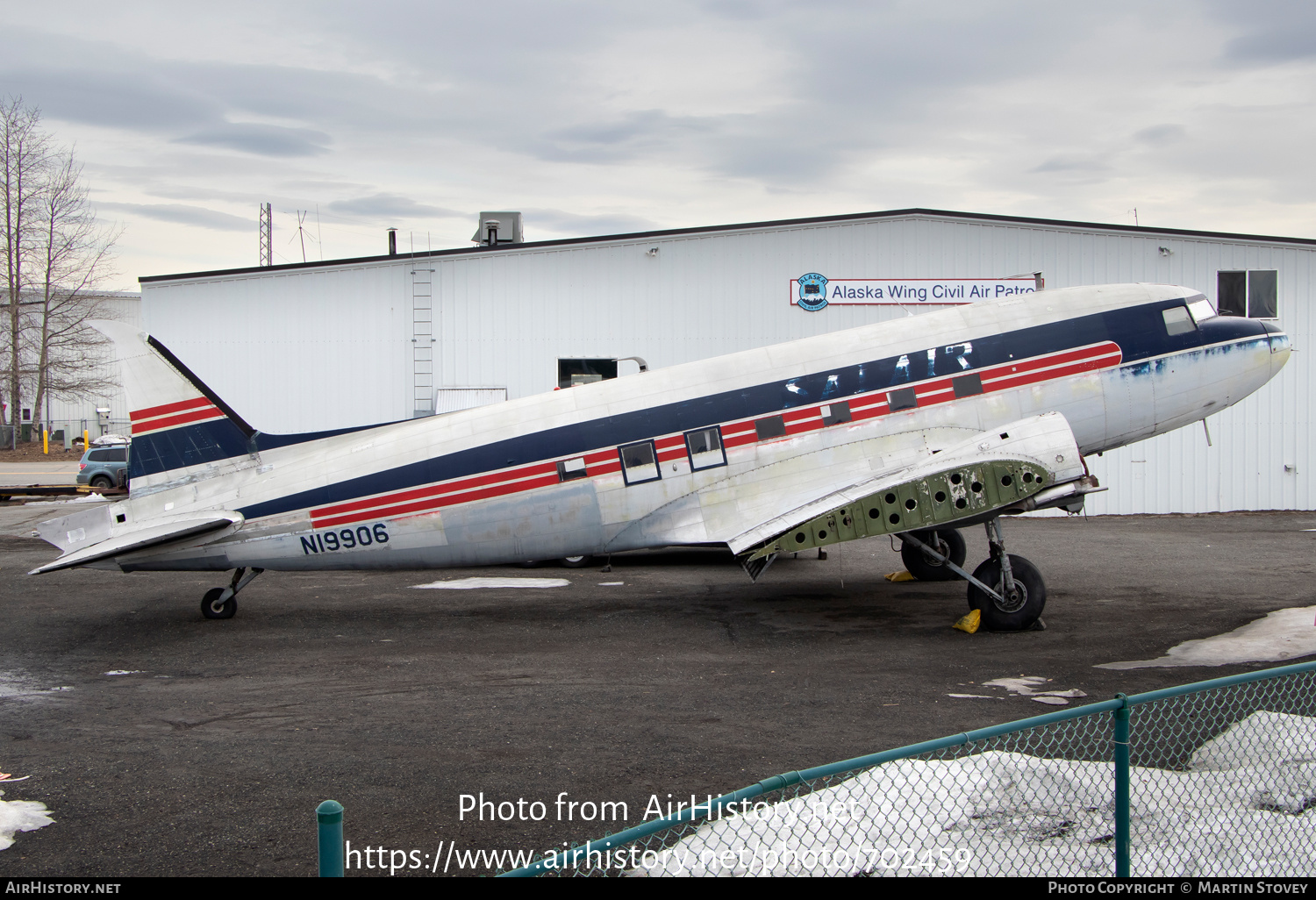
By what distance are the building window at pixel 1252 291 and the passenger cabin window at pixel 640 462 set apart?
2222 centimetres

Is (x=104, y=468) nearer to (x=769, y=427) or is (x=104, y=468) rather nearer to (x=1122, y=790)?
(x=769, y=427)

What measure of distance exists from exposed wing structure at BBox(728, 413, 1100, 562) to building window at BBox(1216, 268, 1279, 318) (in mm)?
19638

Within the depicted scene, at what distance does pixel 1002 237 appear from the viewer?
1104 inches

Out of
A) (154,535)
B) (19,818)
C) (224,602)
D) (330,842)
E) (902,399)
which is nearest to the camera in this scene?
(330,842)

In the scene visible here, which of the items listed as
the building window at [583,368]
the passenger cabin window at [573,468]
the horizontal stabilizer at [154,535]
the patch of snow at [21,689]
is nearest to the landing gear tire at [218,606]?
the horizontal stabilizer at [154,535]

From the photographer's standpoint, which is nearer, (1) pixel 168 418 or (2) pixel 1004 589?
(2) pixel 1004 589

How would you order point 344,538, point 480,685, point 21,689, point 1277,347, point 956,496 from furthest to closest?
point 1277,347
point 344,538
point 956,496
point 480,685
point 21,689

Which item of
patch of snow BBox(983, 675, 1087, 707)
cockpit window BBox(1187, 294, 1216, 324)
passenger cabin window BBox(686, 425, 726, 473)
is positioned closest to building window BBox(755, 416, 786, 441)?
passenger cabin window BBox(686, 425, 726, 473)

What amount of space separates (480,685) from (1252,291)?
27294 millimetres

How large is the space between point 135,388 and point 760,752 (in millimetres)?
11098

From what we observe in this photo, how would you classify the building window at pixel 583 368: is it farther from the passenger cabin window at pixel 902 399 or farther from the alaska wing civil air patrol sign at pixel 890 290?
the passenger cabin window at pixel 902 399

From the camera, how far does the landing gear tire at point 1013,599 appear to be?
13.4 metres

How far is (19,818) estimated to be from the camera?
7355 mm

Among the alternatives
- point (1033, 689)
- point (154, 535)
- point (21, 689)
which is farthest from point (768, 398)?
point (21, 689)
